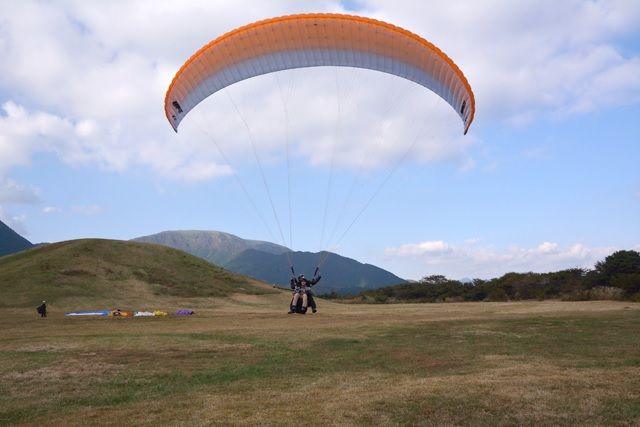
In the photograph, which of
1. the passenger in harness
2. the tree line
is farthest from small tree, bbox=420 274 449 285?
the passenger in harness

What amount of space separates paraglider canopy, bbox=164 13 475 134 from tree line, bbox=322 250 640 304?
32.1 m

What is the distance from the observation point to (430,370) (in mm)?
12070

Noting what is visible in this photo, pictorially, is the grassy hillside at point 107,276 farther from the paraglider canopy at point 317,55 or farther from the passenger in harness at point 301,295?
the paraglider canopy at point 317,55

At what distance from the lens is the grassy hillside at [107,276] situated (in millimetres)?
44406

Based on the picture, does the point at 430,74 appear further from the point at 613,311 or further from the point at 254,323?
the point at 613,311

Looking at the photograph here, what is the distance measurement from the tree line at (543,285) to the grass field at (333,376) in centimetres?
3400

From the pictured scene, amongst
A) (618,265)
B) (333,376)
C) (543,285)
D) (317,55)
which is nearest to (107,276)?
(317,55)

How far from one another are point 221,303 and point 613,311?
3294cm

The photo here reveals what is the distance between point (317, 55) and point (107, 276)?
3789cm

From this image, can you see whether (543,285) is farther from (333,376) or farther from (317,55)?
(333,376)

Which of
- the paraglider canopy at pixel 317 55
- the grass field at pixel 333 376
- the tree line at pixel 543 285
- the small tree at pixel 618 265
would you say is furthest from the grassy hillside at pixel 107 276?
the small tree at pixel 618 265

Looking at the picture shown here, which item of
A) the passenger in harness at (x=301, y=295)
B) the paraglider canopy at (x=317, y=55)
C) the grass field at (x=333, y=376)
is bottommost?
the grass field at (x=333, y=376)

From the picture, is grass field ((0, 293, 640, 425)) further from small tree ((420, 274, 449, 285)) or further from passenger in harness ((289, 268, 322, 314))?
small tree ((420, 274, 449, 285))

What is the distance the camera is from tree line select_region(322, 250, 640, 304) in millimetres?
51562
